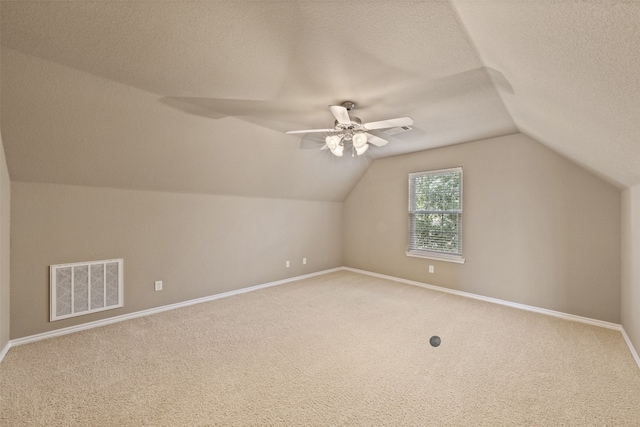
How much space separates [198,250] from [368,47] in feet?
11.0

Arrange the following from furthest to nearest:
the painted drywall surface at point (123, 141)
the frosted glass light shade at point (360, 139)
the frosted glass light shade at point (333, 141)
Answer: the frosted glass light shade at point (333, 141)
the frosted glass light shade at point (360, 139)
the painted drywall surface at point (123, 141)

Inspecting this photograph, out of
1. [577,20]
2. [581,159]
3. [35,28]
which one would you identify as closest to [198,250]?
[35,28]

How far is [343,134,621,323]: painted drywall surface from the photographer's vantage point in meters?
3.12

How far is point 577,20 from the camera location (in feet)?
3.28

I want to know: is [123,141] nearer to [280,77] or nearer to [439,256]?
[280,77]

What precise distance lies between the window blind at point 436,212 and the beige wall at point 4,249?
5039mm

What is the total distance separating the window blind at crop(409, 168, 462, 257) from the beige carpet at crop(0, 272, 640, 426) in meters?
1.31

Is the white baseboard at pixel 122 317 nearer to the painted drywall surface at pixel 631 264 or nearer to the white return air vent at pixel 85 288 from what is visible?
the white return air vent at pixel 85 288

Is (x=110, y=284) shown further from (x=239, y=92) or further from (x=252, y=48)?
(x=252, y=48)

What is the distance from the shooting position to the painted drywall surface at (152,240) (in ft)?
8.75


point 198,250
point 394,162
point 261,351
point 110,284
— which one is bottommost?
point 261,351

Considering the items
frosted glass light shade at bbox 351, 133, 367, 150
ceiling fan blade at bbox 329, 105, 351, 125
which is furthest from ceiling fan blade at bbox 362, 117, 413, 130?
ceiling fan blade at bbox 329, 105, 351, 125

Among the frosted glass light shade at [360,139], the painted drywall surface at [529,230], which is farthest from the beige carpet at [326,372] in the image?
the frosted glass light shade at [360,139]

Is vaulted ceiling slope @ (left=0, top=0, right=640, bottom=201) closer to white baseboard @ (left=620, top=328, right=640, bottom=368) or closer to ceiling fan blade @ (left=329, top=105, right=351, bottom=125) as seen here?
ceiling fan blade @ (left=329, top=105, right=351, bottom=125)
